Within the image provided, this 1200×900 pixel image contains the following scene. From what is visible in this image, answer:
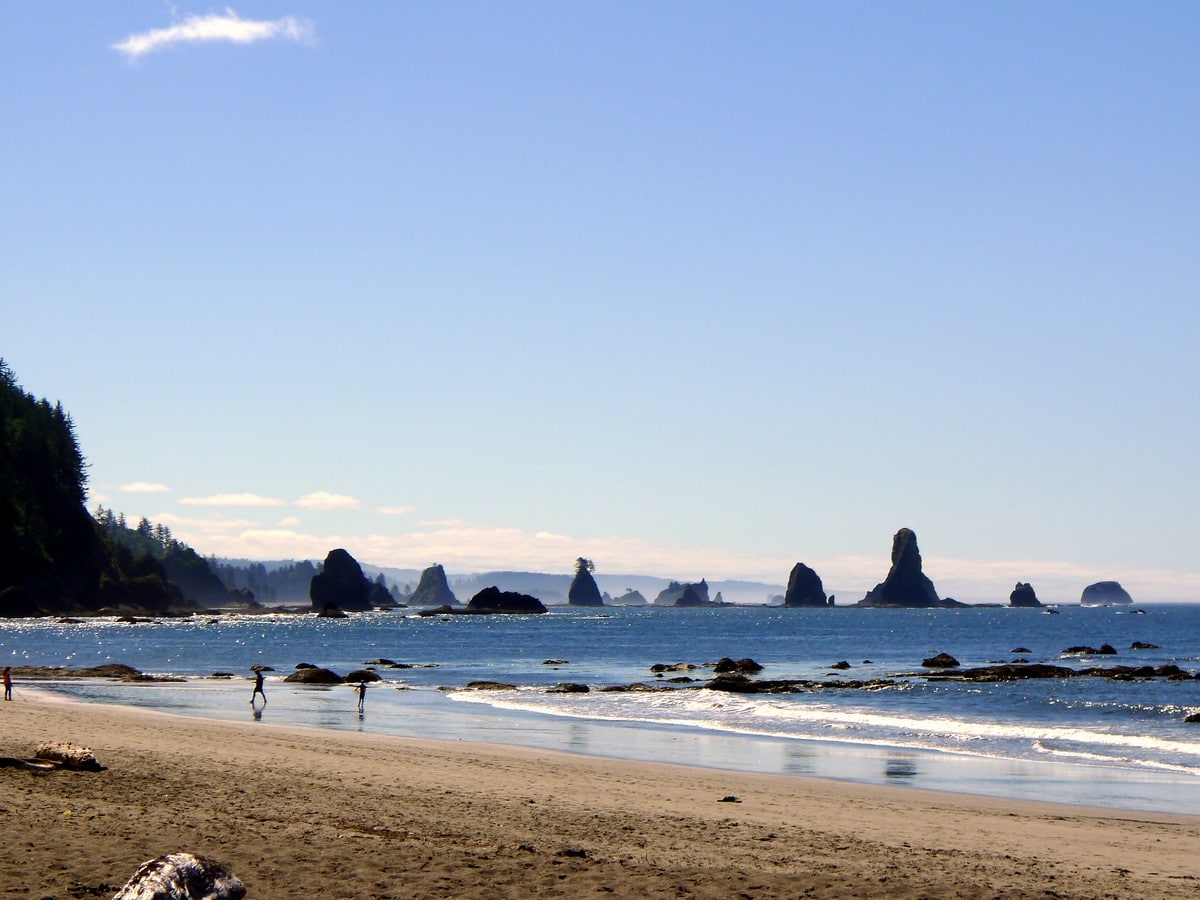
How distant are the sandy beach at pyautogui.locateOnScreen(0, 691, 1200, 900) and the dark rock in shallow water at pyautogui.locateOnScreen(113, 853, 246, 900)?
209cm

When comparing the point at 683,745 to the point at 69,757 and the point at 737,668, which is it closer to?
the point at 69,757

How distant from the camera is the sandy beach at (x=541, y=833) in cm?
1445

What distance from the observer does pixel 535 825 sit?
18953mm

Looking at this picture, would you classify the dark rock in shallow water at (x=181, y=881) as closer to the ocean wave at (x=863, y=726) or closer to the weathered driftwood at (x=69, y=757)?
the weathered driftwood at (x=69, y=757)

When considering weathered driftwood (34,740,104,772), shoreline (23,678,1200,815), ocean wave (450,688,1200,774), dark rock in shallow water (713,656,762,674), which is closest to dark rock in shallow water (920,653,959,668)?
dark rock in shallow water (713,656,762,674)

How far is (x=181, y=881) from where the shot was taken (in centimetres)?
1098

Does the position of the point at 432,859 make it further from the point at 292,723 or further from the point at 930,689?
the point at 930,689

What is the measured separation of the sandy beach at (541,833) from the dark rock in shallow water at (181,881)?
2087mm

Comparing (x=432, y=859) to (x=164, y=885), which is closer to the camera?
(x=164, y=885)

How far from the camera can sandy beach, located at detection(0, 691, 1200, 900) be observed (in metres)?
14.5

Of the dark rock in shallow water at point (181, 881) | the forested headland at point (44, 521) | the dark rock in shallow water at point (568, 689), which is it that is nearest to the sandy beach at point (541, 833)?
the dark rock in shallow water at point (181, 881)

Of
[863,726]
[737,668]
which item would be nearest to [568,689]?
[737,668]

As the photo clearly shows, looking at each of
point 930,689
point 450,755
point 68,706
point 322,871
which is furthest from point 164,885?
point 930,689

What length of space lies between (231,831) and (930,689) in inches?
1913
